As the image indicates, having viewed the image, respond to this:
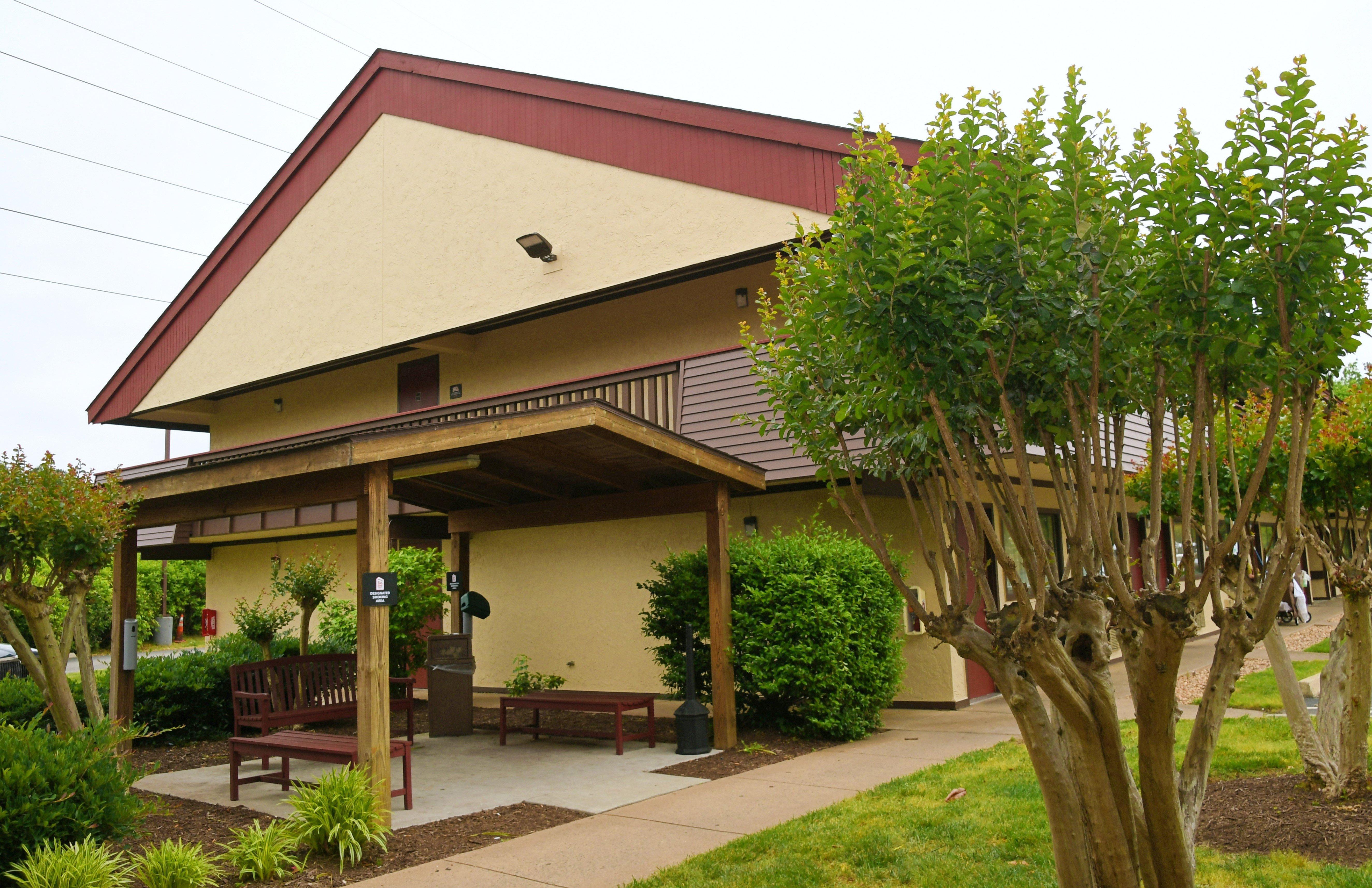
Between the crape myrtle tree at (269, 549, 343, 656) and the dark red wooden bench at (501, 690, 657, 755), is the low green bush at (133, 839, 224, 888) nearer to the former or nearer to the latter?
the dark red wooden bench at (501, 690, 657, 755)

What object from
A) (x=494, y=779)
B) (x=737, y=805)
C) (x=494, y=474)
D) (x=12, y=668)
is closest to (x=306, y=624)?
(x=494, y=474)

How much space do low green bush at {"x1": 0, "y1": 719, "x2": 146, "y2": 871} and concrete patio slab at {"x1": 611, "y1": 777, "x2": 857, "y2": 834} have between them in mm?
3177

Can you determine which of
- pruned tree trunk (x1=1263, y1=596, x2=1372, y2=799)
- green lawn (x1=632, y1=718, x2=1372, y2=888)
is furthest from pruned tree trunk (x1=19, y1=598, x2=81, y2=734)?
pruned tree trunk (x1=1263, y1=596, x2=1372, y2=799)

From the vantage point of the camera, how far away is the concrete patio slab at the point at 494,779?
7.61 m

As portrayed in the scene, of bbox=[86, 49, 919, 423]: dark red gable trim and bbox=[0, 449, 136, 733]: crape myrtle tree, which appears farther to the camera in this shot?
bbox=[86, 49, 919, 423]: dark red gable trim

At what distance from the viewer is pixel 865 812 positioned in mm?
6605

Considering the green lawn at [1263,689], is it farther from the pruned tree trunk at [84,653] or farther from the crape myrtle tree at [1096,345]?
the pruned tree trunk at [84,653]

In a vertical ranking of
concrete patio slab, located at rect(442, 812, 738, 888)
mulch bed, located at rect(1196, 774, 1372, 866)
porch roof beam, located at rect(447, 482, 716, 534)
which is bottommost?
concrete patio slab, located at rect(442, 812, 738, 888)

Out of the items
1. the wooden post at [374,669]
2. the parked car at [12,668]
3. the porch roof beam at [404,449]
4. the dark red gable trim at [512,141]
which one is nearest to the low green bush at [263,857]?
the wooden post at [374,669]

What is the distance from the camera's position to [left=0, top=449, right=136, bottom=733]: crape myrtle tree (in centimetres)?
741

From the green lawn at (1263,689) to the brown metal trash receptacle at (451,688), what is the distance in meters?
8.07

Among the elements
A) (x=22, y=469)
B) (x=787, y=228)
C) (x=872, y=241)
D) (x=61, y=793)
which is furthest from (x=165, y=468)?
(x=872, y=241)

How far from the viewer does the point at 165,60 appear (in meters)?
17.5

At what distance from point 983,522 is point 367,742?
16.2 ft
